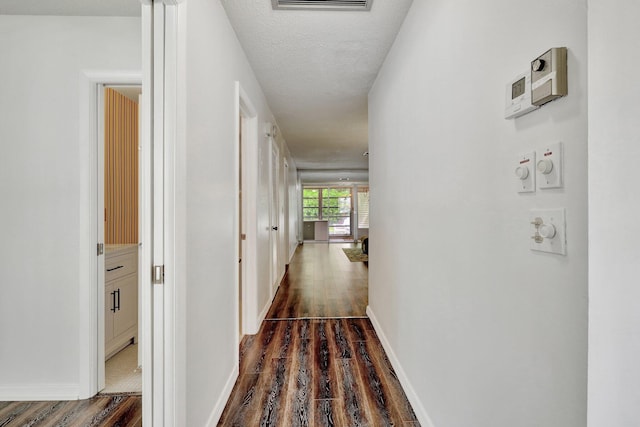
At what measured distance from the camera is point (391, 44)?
232 centimetres

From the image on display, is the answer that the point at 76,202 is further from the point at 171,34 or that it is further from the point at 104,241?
the point at 171,34

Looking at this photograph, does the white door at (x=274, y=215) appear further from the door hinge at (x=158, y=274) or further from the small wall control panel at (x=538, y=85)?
the small wall control panel at (x=538, y=85)

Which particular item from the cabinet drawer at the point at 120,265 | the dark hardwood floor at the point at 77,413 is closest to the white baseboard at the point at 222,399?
the dark hardwood floor at the point at 77,413

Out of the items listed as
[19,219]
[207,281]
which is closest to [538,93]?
[207,281]

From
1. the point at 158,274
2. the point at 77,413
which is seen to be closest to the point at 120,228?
the point at 77,413

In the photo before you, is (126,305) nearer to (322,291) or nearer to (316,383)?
(316,383)

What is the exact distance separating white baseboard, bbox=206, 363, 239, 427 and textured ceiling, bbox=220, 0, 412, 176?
7.57ft

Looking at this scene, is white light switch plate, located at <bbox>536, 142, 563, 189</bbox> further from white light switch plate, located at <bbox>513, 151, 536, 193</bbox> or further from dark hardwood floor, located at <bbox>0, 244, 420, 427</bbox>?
dark hardwood floor, located at <bbox>0, 244, 420, 427</bbox>

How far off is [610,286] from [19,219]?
256 cm

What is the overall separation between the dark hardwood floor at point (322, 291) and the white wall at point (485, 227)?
154cm

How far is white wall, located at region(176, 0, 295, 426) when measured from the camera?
4.51 ft

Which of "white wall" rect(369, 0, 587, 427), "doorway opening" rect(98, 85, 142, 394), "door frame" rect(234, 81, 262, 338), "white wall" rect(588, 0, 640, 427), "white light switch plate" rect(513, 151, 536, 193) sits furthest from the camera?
"door frame" rect(234, 81, 262, 338)

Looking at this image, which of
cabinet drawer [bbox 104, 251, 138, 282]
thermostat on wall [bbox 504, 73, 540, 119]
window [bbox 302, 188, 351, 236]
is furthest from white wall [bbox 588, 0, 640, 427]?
window [bbox 302, 188, 351, 236]

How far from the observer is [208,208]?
5.38 ft
